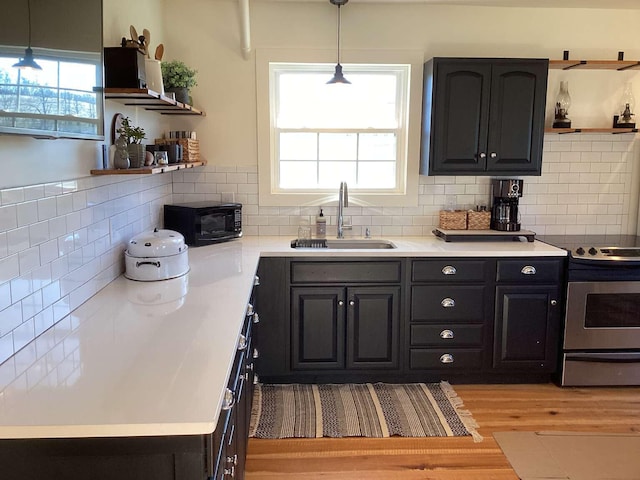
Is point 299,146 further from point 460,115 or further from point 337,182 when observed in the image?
point 460,115

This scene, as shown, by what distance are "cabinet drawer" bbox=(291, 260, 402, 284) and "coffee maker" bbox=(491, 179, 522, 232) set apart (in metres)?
0.90

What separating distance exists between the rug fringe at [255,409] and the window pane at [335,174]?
1482mm

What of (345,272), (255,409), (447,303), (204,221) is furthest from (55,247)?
(447,303)

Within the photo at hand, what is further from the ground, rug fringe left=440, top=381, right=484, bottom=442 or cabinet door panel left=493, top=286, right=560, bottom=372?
cabinet door panel left=493, top=286, right=560, bottom=372

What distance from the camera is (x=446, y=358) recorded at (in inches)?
135

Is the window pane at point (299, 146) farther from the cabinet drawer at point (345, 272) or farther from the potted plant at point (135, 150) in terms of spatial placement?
the potted plant at point (135, 150)

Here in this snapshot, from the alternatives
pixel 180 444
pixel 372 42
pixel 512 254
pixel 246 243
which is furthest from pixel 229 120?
pixel 180 444

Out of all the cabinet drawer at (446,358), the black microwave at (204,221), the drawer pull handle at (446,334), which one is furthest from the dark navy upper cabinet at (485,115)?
the black microwave at (204,221)

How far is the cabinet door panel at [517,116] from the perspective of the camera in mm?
3457

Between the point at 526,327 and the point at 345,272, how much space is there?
119 centimetres

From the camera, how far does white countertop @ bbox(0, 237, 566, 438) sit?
1258 millimetres

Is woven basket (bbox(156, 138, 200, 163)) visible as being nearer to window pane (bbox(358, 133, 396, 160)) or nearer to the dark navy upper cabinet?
window pane (bbox(358, 133, 396, 160))

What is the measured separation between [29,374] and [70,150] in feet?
3.01

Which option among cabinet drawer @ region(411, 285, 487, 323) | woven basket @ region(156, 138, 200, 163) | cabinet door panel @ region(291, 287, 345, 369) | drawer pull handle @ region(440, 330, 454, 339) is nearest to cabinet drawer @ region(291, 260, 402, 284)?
cabinet door panel @ region(291, 287, 345, 369)
